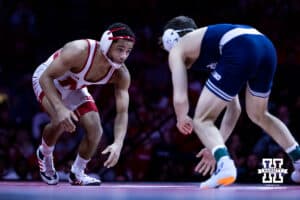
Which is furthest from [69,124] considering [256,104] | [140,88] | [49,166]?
[140,88]

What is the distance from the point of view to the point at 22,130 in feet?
24.4

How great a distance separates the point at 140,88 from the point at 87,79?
3194mm

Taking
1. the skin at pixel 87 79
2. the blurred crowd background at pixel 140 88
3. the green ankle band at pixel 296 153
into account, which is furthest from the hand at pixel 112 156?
the blurred crowd background at pixel 140 88

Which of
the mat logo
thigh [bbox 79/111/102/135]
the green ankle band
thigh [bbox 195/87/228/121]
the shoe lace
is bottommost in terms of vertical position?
the mat logo

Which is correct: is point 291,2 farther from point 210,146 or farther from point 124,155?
point 210,146

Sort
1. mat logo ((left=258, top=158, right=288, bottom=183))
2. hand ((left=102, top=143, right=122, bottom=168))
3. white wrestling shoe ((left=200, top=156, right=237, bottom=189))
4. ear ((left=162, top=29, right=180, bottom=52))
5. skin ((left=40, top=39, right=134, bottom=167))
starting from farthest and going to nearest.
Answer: mat logo ((left=258, top=158, right=288, bottom=183)) → skin ((left=40, top=39, right=134, bottom=167)) → hand ((left=102, top=143, right=122, bottom=168)) → ear ((left=162, top=29, right=180, bottom=52)) → white wrestling shoe ((left=200, top=156, right=237, bottom=189))

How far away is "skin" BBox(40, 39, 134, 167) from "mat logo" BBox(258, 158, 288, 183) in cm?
114

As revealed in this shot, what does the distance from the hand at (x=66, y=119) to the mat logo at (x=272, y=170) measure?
151cm

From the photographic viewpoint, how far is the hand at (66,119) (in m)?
4.35

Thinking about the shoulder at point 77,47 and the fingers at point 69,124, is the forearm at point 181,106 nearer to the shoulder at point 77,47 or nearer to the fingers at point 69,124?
the fingers at point 69,124

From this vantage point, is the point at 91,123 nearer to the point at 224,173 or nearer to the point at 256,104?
the point at 256,104

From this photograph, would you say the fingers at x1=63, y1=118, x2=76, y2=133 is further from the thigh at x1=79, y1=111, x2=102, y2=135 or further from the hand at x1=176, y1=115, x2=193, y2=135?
the hand at x1=176, y1=115, x2=193, y2=135

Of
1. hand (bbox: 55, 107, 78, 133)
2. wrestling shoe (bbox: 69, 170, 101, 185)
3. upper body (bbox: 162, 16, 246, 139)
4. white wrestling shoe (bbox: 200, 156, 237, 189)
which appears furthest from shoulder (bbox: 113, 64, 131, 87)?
white wrestling shoe (bbox: 200, 156, 237, 189)

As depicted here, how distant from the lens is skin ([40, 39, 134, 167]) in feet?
14.8
